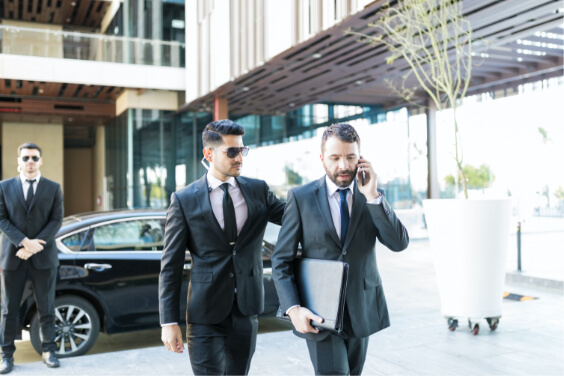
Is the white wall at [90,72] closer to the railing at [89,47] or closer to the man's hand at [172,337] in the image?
the railing at [89,47]

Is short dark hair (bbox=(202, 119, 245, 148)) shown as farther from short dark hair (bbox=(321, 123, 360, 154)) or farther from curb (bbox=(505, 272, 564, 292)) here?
curb (bbox=(505, 272, 564, 292))

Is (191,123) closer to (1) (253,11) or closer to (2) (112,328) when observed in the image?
(1) (253,11)

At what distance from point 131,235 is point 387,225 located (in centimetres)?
435

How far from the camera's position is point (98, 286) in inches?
237

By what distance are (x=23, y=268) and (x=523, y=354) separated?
15.7 ft

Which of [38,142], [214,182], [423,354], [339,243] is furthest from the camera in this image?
[38,142]

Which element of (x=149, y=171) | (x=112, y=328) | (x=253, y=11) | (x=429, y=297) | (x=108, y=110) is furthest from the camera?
(x=108, y=110)

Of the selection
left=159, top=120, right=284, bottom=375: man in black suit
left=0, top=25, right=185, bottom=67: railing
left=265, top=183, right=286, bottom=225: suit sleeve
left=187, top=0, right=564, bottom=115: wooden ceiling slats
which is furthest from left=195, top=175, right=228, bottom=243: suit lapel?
left=0, top=25, right=185, bottom=67: railing

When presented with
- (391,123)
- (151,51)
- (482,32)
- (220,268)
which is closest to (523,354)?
(220,268)

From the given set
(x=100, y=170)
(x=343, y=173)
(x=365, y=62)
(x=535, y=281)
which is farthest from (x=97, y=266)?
(x=100, y=170)

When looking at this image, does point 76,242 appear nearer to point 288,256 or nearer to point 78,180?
point 288,256

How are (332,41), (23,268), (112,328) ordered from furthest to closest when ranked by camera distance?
1. (332,41)
2. (112,328)
3. (23,268)

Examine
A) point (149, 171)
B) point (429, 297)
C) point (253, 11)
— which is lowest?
point (429, 297)

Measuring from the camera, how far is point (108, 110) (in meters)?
24.4
